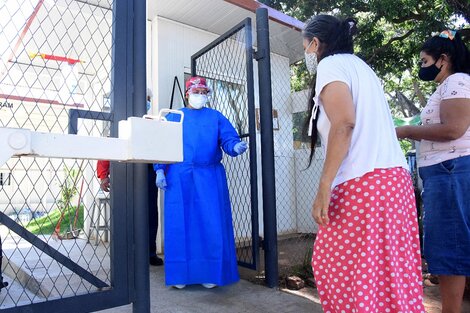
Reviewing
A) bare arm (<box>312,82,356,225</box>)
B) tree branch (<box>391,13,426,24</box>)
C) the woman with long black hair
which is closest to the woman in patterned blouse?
the woman with long black hair

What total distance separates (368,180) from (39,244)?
1.42 meters

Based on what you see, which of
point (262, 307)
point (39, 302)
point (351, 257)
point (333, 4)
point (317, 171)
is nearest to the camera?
point (351, 257)

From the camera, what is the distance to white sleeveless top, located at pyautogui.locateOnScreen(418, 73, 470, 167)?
6.56 ft

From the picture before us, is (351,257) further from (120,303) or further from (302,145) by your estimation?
(302,145)

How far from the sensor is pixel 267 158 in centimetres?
319

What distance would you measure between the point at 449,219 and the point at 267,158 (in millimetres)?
1493

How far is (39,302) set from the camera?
1.55 meters

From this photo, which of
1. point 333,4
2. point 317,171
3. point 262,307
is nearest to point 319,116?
point 262,307

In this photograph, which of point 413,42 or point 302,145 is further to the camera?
point 413,42

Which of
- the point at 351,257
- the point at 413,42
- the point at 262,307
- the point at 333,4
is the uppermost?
the point at 333,4

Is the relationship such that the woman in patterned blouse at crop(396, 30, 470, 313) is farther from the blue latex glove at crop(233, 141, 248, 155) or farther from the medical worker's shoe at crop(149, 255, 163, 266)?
the medical worker's shoe at crop(149, 255, 163, 266)

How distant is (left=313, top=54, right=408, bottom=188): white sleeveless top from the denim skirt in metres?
0.66

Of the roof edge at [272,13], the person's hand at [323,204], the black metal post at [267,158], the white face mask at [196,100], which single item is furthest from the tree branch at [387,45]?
the person's hand at [323,204]

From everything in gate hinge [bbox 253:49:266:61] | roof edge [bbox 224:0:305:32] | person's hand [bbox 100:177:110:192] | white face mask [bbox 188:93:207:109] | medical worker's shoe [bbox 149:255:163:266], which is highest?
roof edge [bbox 224:0:305:32]
